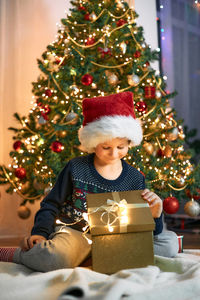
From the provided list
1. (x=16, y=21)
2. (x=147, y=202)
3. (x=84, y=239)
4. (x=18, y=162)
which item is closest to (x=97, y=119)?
(x=147, y=202)

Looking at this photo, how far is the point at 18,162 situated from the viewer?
2.72 metres

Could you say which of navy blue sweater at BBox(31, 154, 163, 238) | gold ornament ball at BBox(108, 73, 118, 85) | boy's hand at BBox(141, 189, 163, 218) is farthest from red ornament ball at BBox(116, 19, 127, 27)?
boy's hand at BBox(141, 189, 163, 218)

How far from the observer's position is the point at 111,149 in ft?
5.38

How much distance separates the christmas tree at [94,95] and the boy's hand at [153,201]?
3.01ft

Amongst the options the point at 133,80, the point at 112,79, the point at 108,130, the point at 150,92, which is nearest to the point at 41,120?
the point at 112,79

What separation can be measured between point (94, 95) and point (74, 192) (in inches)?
45.8

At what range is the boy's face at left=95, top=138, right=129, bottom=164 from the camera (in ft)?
5.37

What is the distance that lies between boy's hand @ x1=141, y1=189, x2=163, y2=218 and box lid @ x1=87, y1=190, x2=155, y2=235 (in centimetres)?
3

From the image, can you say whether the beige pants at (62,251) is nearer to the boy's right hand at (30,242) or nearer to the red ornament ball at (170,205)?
the boy's right hand at (30,242)

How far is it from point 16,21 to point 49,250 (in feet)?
7.21

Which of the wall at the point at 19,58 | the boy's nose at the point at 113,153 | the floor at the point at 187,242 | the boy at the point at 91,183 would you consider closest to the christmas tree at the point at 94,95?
the floor at the point at 187,242

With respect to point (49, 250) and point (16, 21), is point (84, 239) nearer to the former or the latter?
point (49, 250)

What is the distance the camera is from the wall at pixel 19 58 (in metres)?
3.12

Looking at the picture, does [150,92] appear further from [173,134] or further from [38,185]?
[38,185]
